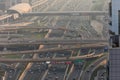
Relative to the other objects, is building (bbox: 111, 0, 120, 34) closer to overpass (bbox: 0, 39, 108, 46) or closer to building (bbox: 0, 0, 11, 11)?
overpass (bbox: 0, 39, 108, 46)

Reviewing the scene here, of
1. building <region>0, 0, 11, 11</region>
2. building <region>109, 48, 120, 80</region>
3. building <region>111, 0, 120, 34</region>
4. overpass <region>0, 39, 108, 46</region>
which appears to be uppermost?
building <region>111, 0, 120, 34</region>

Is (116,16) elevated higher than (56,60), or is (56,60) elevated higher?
(116,16)

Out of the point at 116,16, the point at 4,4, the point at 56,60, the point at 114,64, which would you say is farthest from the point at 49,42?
the point at 114,64

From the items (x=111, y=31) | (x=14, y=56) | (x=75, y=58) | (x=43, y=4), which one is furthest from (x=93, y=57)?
(x=43, y=4)

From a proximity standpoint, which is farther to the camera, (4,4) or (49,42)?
(4,4)

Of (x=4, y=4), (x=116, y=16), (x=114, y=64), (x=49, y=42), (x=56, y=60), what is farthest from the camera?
(x=4, y=4)

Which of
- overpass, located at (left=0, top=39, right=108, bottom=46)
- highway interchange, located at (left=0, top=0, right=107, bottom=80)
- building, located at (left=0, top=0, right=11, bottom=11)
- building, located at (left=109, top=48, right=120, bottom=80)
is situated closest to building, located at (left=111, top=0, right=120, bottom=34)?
building, located at (left=109, top=48, right=120, bottom=80)

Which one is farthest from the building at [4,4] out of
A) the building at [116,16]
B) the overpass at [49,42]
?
the building at [116,16]

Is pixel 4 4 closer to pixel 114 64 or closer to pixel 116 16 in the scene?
pixel 116 16
